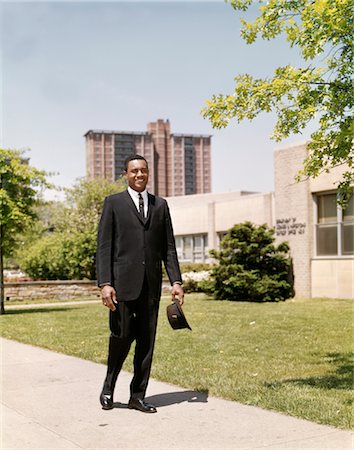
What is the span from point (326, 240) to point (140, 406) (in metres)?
17.2

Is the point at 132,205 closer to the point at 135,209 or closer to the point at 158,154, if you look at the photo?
the point at 135,209

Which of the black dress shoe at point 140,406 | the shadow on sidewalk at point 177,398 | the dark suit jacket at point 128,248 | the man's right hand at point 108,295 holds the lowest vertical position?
the shadow on sidewalk at point 177,398

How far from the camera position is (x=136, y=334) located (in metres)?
5.95

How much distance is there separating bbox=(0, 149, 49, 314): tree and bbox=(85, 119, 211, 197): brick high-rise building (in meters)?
119

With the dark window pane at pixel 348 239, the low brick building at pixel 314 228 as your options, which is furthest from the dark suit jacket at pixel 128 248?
the dark window pane at pixel 348 239

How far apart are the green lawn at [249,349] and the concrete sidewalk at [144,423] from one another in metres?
0.33

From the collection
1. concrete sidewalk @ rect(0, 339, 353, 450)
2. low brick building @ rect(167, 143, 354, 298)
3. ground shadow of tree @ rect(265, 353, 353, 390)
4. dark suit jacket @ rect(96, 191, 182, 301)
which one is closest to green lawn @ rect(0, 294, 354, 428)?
ground shadow of tree @ rect(265, 353, 353, 390)

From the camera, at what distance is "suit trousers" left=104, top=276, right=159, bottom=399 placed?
19.1 feet

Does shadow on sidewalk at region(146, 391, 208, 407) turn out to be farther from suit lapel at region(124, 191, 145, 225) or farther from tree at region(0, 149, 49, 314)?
tree at region(0, 149, 49, 314)

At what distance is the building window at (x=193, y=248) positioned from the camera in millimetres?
37562

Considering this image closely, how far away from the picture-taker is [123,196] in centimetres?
588

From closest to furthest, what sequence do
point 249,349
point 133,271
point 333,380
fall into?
point 133,271 → point 333,380 → point 249,349

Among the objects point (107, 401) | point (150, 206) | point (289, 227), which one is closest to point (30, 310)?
point (289, 227)

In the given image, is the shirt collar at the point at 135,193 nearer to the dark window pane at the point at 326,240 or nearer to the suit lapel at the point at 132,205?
the suit lapel at the point at 132,205
